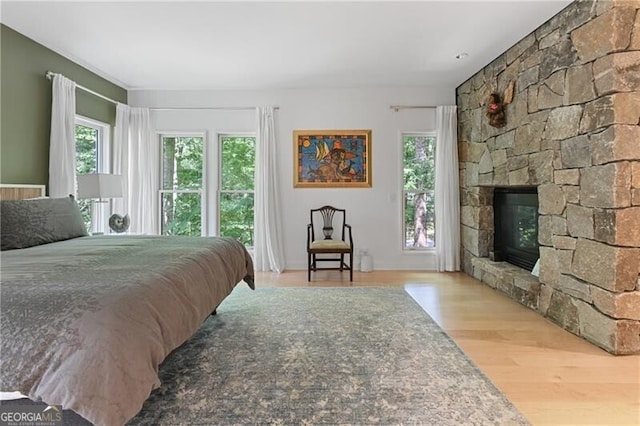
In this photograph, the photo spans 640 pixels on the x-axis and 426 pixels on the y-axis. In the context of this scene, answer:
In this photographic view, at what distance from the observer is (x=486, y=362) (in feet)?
7.97

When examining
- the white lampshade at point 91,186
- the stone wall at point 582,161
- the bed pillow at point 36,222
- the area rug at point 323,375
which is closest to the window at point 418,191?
the stone wall at point 582,161

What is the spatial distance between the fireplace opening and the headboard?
4925 millimetres

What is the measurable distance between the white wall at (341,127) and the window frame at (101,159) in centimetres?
72

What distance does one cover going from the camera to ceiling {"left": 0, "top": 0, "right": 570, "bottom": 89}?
309 centimetres

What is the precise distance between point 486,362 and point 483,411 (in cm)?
62

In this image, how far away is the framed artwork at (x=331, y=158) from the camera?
18.1 ft

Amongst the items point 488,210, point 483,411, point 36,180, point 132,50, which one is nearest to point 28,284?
point 483,411

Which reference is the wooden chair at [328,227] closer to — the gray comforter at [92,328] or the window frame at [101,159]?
the window frame at [101,159]

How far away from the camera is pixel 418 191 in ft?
18.4

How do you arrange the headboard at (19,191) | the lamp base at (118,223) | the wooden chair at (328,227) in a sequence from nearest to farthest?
1. the headboard at (19,191)
2. the lamp base at (118,223)
3. the wooden chair at (328,227)

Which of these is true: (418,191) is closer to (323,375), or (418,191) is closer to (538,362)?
(538,362)

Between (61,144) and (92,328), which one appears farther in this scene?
(61,144)

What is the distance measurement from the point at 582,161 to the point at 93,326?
3273 millimetres

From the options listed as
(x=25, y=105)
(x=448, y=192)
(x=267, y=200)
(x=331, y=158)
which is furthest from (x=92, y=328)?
(x=448, y=192)
